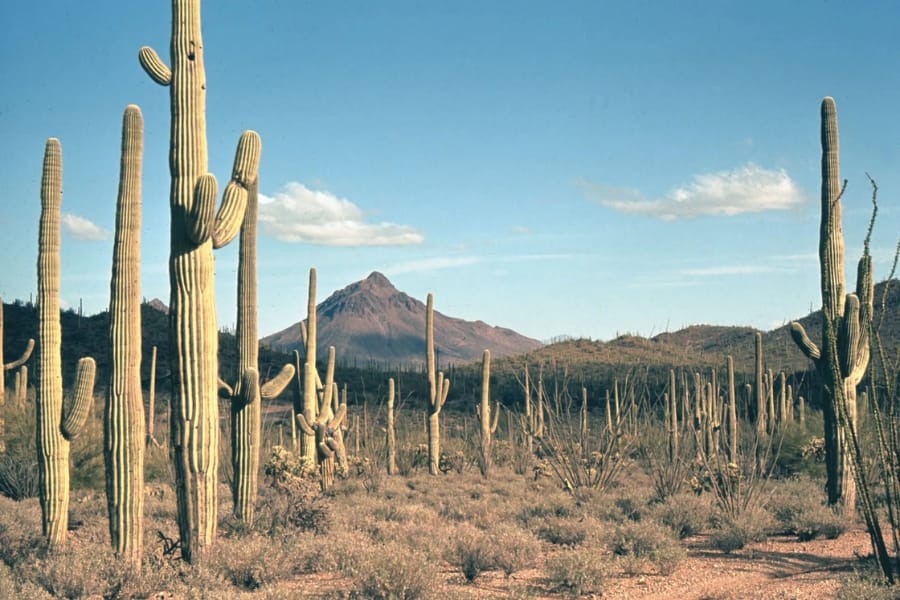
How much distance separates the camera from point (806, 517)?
12.3 m

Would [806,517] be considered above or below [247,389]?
below

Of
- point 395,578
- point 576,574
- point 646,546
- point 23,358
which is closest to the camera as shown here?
point 395,578

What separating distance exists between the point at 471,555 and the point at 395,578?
1811 mm

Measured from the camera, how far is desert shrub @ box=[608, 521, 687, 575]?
33.3 ft

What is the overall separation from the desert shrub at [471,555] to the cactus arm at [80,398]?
A: 4.68 meters

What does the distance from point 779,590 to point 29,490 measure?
12610 mm

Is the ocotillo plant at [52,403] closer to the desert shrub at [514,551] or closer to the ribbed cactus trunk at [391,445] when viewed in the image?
the desert shrub at [514,551]

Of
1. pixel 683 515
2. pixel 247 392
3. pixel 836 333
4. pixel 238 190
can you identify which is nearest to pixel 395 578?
pixel 247 392

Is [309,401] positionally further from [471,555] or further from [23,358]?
[471,555]

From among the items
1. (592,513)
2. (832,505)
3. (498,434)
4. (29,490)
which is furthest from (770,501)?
(498,434)

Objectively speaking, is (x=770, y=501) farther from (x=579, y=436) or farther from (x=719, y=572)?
(x=719, y=572)

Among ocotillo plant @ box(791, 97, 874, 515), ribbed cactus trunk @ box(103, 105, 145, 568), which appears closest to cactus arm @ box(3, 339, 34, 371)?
ribbed cactus trunk @ box(103, 105, 145, 568)

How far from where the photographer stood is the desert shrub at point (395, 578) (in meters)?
8.17

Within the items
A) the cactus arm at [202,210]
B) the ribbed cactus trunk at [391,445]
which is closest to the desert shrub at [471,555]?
the cactus arm at [202,210]
